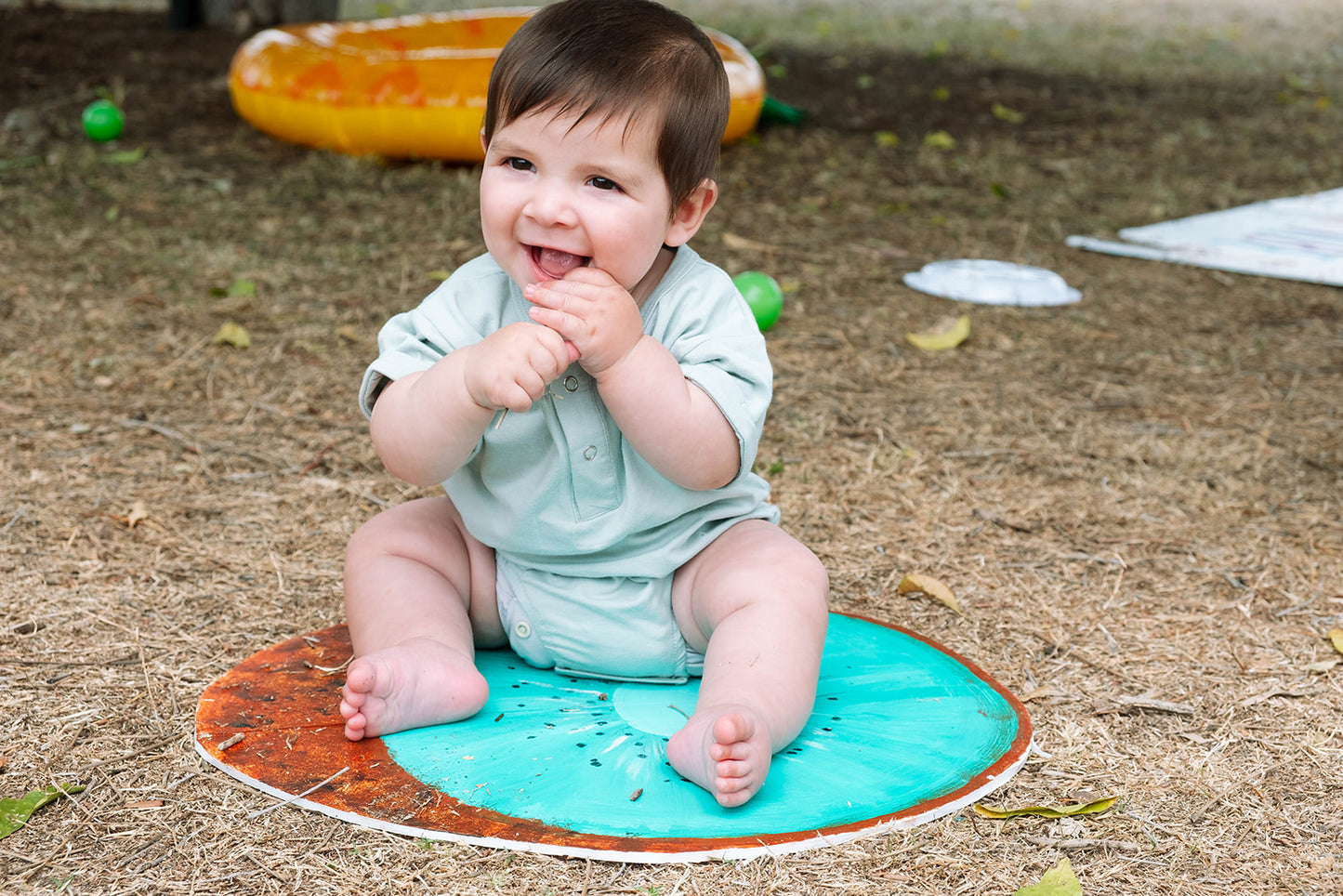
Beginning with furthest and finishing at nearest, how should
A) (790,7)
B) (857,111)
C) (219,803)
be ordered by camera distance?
1. (790,7)
2. (857,111)
3. (219,803)

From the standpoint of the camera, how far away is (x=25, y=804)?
59.3 inches

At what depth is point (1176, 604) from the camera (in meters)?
2.20

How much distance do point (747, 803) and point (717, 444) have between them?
43 centimetres

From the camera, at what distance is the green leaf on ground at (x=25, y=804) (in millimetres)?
1478

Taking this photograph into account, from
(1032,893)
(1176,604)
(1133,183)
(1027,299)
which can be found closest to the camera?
(1032,893)

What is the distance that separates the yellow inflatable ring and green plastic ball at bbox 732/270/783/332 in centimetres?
169

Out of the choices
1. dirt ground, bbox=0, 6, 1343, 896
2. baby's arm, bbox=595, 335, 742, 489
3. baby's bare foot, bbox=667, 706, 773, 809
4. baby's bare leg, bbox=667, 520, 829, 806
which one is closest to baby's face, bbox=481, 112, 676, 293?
baby's arm, bbox=595, 335, 742, 489

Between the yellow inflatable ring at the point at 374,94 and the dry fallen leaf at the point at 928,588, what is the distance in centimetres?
321

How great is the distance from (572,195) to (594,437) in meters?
0.32

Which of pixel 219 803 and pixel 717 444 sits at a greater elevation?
pixel 717 444

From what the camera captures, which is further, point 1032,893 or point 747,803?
point 747,803

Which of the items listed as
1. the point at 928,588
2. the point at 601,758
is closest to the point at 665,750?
the point at 601,758

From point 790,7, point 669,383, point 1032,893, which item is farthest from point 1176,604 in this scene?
point 790,7

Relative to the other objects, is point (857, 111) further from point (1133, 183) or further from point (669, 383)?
point (669, 383)
